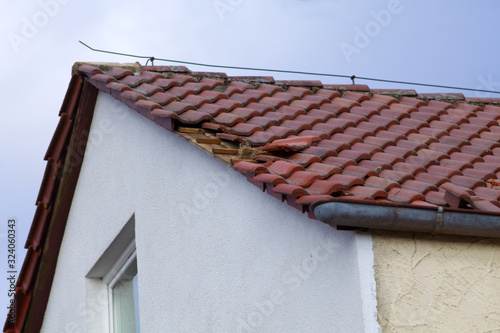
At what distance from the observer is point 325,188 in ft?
13.1

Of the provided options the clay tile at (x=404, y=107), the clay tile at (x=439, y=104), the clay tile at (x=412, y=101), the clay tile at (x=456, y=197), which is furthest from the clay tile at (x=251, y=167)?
the clay tile at (x=439, y=104)

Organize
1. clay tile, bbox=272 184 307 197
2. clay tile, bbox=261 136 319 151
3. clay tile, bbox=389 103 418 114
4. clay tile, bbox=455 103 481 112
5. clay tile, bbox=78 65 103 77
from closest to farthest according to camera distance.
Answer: clay tile, bbox=272 184 307 197
clay tile, bbox=261 136 319 151
clay tile, bbox=78 65 103 77
clay tile, bbox=389 103 418 114
clay tile, bbox=455 103 481 112

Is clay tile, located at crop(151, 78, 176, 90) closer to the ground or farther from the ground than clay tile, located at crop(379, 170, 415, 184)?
farther from the ground

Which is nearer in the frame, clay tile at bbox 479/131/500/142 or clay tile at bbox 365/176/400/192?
clay tile at bbox 365/176/400/192

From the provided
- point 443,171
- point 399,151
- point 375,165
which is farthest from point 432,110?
point 375,165

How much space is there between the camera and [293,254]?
420 centimetres

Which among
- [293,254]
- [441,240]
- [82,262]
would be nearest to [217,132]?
[293,254]

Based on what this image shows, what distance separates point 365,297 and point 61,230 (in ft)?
15.0

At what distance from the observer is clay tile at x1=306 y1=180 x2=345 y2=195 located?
13.0 ft

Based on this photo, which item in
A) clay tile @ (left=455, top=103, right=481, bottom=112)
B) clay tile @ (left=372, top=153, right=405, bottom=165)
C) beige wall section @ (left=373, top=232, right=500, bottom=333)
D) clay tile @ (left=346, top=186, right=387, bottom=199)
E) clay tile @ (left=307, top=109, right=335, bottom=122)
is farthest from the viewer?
clay tile @ (left=455, top=103, right=481, bottom=112)

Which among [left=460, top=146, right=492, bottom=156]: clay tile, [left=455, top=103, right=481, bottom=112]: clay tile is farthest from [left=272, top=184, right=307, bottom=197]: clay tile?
[left=455, top=103, right=481, bottom=112]: clay tile

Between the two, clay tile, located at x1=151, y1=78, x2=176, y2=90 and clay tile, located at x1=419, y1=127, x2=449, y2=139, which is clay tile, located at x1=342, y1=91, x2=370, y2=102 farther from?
clay tile, located at x1=151, y1=78, x2=176, y2=90

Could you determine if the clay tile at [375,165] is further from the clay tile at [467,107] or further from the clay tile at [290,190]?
the clay tile at [467,107]

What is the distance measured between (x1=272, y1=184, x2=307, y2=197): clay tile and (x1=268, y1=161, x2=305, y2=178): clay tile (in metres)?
0.21
